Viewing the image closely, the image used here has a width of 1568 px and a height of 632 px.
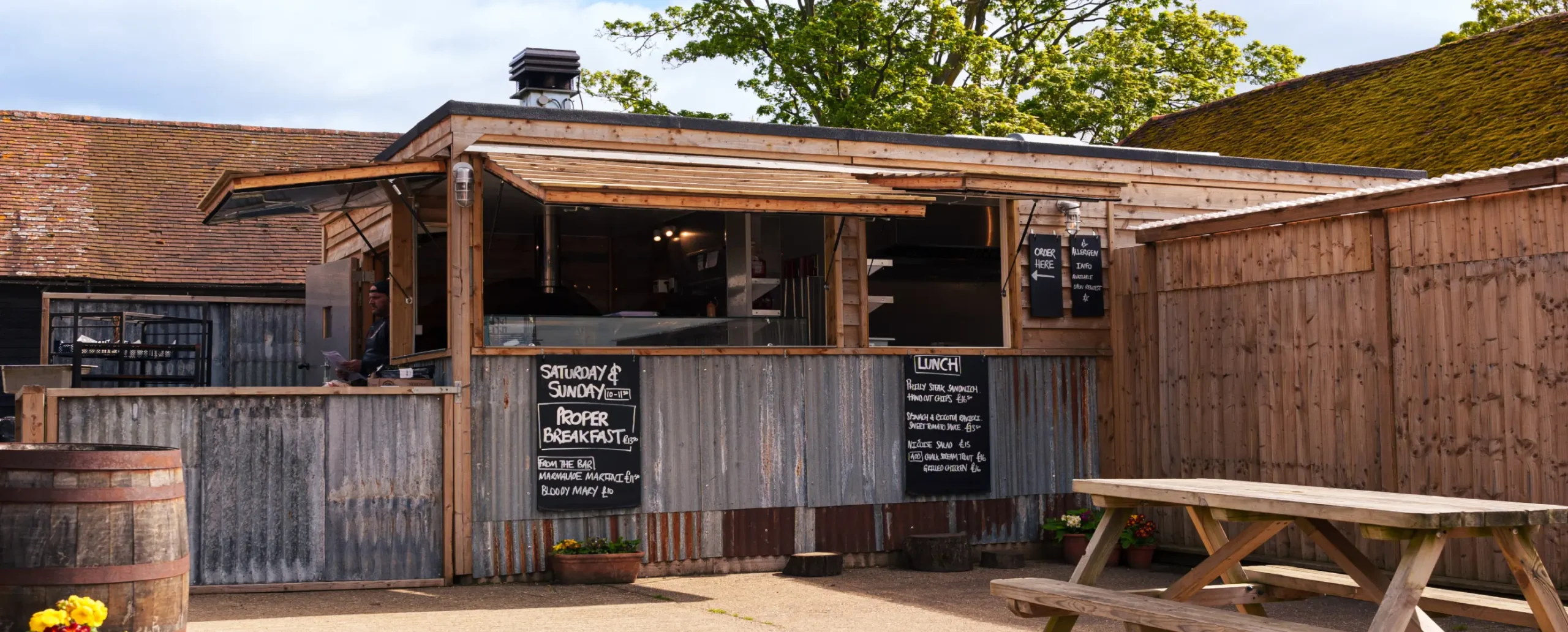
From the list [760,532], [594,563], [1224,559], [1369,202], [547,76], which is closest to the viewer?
[1224,559]

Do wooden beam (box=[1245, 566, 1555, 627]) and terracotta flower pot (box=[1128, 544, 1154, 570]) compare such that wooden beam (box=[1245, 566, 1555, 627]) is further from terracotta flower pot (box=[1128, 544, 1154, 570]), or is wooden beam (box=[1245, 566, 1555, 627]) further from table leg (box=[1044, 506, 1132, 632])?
terracotta flower pot (box=[1128, 544, 1154, 570])

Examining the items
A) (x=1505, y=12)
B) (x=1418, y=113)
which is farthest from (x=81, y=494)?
(x=1505, y=12)

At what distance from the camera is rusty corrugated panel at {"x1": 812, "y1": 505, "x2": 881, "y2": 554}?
37.7 ft

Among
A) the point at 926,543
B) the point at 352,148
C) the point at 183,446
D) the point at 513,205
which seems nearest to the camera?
the point at 183,446

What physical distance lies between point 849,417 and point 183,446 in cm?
479

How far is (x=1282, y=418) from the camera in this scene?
10758mm

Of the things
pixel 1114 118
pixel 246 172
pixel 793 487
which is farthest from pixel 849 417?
pixel 1114 118

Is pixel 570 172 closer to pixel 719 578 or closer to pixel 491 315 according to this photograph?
pixel 491 315

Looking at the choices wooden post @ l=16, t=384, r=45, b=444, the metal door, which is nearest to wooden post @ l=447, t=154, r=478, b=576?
wooden post @ l=16, t=384, r=45, b=444

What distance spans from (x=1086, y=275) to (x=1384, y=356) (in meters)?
3.19

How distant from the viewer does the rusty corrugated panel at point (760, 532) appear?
1120cm

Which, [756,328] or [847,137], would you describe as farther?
[847,137]

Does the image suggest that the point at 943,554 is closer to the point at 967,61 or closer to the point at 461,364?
the point at 461,364

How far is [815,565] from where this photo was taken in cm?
1106
